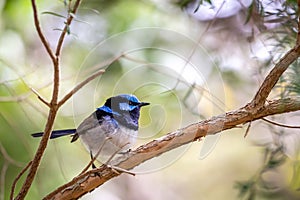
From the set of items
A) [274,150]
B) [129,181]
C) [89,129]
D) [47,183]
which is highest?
[89,129]

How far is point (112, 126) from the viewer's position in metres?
0.69

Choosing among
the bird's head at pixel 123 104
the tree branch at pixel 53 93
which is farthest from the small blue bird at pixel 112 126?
the tree branch at pixel 53 93

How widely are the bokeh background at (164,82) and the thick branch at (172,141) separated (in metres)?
0.03

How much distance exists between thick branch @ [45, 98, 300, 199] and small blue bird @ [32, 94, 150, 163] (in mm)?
33

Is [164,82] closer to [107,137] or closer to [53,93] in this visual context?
[107,137]

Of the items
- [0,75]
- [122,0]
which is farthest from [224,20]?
[0,75]

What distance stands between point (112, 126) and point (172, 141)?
0.12 meters

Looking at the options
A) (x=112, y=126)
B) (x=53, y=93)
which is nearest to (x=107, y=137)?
(x=112, y=126)

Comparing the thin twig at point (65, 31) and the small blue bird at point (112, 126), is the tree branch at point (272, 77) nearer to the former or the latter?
the small blue bird at point (112, 126)

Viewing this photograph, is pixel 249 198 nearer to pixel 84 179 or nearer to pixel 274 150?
pixel 274 150

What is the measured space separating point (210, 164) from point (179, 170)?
0.15 m

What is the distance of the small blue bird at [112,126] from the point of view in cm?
65

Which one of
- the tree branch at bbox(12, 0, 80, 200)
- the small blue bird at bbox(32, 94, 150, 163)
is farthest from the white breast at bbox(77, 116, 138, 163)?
the tree branch at bbox(12, 0, 80, 200)

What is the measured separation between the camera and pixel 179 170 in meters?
1.34
